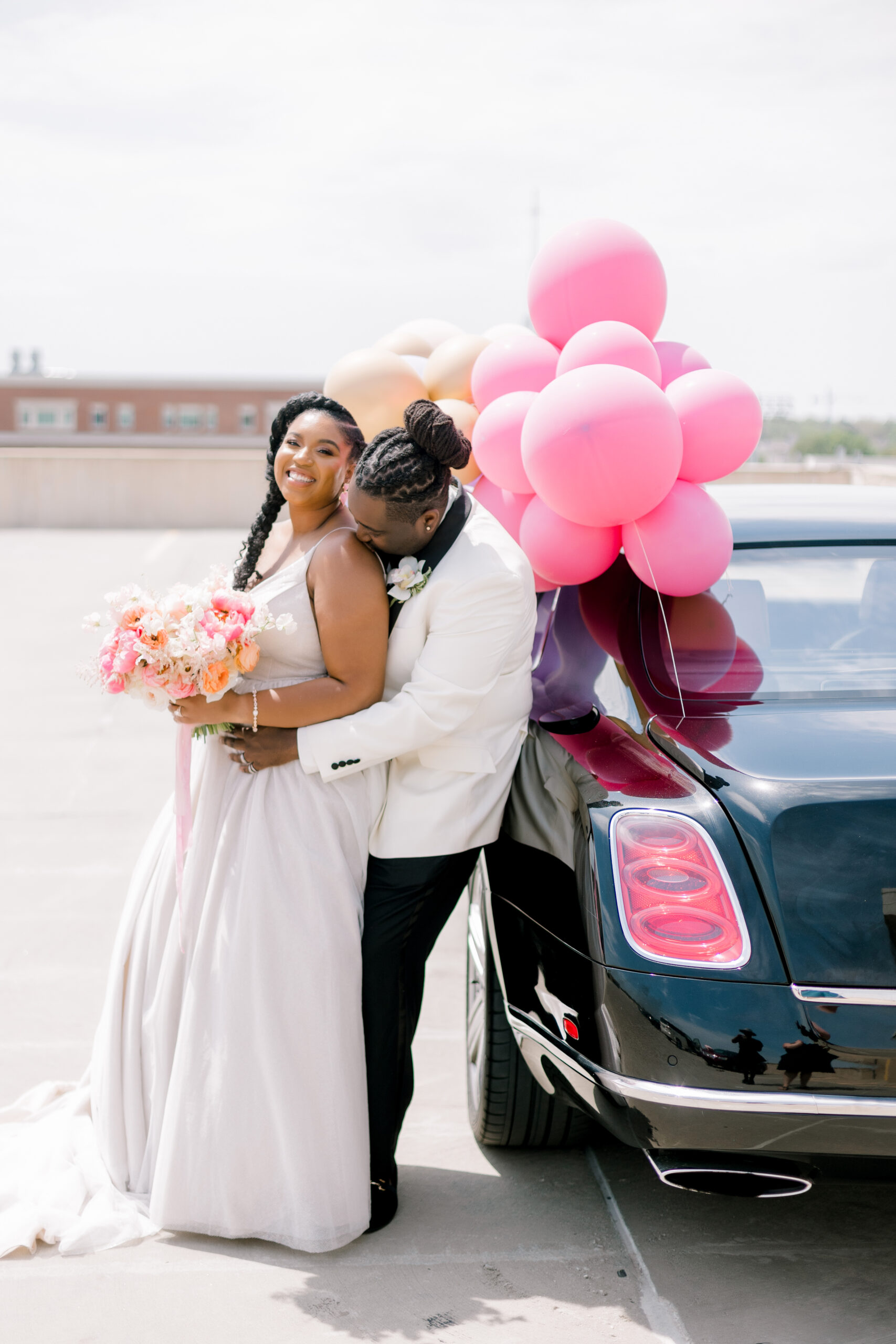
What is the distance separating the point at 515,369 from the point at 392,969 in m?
1.87

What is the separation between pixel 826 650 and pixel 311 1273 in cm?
192

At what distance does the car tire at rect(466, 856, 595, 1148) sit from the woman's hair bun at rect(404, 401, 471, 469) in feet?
3.37

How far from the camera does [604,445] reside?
299 centimetres

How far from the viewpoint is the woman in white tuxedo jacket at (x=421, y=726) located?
272 cm

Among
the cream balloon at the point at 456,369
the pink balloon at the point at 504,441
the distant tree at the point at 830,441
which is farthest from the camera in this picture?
the distant tree at the point at 830,441

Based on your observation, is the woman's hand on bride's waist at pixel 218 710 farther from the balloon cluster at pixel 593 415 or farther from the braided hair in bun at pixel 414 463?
the balloon cluster at pixel 593 415

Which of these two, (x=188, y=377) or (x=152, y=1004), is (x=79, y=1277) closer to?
(x=152, y=1004)

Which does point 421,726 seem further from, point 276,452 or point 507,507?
point 507,507

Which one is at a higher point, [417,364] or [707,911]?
[417,364]

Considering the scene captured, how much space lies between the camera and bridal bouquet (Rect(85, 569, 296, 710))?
264cm

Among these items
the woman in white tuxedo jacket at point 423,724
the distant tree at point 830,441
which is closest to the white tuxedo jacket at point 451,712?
the woman in white tuxedo jacket at point 423,724

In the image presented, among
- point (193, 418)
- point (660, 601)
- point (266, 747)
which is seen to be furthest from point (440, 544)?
point (193, 418)

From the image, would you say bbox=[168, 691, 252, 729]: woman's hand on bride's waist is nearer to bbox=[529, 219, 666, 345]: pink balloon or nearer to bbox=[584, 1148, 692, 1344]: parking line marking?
bbox=[584, 1148, 692, 1344]: parking line marking

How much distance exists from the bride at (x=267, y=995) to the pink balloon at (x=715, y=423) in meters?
0.97
